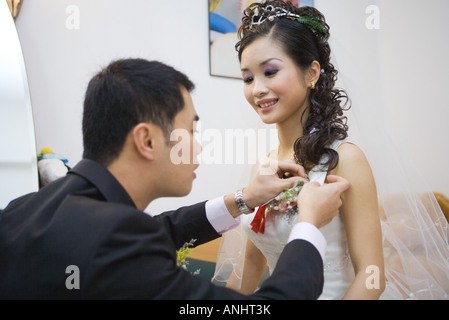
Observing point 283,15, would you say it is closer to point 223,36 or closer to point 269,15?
point 269,15

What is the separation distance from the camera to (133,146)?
3.02ft

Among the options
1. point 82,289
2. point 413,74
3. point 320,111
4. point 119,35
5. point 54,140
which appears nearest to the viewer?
point 82,289

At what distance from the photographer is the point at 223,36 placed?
115 inches

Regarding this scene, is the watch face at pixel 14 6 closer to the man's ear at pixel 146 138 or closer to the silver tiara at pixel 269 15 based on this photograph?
the silver tiara at pixel 269 15

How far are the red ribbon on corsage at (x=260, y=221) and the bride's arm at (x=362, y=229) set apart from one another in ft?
0.92

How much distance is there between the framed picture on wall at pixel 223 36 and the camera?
9.39 ft

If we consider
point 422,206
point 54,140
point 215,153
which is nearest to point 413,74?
point 215,153

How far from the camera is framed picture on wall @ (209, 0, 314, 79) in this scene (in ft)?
9.39

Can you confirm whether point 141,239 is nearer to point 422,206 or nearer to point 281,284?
point 281,284

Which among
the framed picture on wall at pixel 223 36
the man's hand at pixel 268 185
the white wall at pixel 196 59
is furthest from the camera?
the framed picture on wall at pixel 223 36

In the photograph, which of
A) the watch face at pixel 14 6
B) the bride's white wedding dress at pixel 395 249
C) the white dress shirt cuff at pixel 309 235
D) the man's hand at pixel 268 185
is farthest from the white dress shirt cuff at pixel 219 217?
the watch face at pixel 14 6

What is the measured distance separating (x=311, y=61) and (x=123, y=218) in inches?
38.1
